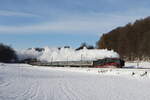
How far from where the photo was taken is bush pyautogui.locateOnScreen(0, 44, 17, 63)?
173 metres

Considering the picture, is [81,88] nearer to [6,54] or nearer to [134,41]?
[134,41]

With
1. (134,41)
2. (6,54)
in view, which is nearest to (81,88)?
(134,41)

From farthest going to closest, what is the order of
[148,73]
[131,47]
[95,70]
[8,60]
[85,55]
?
[8,60]
[85,55]
[131,47]
[95,70]
[148,73]

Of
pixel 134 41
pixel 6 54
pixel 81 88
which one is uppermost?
pixel 6 54

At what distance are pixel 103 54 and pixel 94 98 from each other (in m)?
71.8

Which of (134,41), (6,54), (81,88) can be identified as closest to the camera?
(81,88)

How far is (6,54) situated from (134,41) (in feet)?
390

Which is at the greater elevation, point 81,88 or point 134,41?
point 134,41

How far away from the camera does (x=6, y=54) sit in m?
176

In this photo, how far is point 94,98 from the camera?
14883mm

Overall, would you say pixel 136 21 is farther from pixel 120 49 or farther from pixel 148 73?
pixel 148 73

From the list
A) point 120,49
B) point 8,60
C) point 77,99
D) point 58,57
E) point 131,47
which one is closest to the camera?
point 77,99

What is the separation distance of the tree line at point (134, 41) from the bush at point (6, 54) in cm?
10343

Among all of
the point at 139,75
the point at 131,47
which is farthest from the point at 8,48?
the point at 139,75
